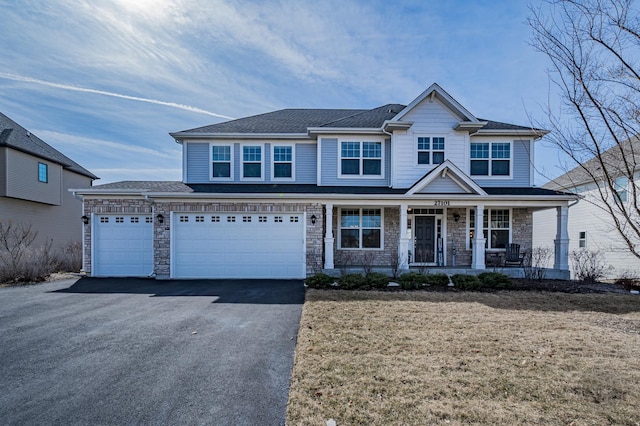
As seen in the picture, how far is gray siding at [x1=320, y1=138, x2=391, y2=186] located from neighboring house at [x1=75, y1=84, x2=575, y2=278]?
4 centimetres

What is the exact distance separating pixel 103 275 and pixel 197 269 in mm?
3841

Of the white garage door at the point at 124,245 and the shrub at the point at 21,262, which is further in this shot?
the white garage door at the point at 124,245

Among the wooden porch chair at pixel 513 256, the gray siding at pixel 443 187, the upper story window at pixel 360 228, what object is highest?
the gray siding at pixel 443 187

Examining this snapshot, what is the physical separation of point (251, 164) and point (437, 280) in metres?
8.55

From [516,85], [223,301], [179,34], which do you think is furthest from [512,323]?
[179,34]

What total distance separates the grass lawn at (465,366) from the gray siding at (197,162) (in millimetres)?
8692

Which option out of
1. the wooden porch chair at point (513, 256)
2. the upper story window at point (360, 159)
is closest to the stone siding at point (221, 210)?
the upper story window at point (360, 159)

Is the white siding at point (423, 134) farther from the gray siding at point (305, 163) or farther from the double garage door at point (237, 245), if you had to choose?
the double garage door at point (237, 245)

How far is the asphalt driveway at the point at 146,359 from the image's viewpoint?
3.22 m

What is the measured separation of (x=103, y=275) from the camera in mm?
11992

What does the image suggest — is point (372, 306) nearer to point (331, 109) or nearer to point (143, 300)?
point (143, 300)

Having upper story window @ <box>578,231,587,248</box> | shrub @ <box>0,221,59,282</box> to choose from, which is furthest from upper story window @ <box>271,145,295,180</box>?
upper story window @ <box>578,231,587,248</box>

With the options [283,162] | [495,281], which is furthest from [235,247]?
[495,281]

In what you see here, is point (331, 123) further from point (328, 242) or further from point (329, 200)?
point (328, 242)
